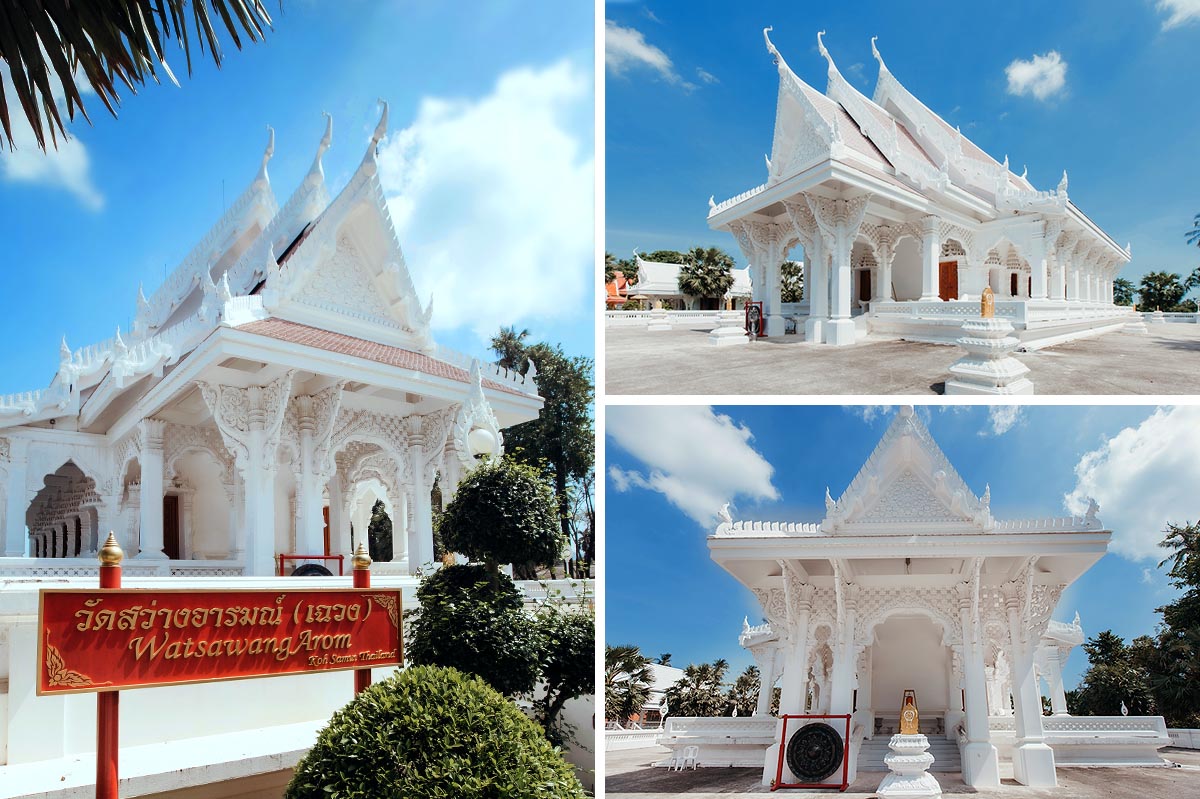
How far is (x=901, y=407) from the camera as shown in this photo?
8648 mm

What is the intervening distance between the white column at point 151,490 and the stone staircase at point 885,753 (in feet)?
29.3

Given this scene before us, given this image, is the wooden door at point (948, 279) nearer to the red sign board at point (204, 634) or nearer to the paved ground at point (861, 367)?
the paved ground at point (861, 367)

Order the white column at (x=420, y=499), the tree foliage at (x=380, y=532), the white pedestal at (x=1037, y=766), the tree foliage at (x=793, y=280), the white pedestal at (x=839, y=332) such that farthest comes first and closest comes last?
the tree foliage at (x=380, y=532), the tree foliage at (x=793, y=280), the white pedestal at (x=839, y=332), the white column at (x=420, y=499), the white pedestal at (x=1037, y=766)

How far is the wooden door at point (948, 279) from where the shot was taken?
17297 millimetres

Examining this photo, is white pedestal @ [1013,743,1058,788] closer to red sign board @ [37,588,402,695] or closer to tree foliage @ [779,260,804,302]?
red sign board @ [37,588,402,695]

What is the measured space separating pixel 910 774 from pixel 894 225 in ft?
36.5

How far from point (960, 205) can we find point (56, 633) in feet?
49.5

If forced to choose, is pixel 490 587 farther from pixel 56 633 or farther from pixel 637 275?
pixel 637 275

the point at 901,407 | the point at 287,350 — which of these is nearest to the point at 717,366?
the point at 901,407

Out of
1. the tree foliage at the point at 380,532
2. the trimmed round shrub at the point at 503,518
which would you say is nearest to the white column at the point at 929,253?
the trimmed round shrub at the point at 503,518

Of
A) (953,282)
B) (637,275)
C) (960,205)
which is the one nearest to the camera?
(960,205)

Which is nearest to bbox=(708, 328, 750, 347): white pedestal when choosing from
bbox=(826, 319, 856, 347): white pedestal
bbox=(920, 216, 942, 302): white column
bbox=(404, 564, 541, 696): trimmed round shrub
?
bbox=(826, 319, 856, 347): white pedestal

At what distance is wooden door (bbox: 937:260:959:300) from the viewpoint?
1730cm

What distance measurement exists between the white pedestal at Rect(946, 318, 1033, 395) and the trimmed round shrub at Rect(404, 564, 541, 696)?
14.1 ft
